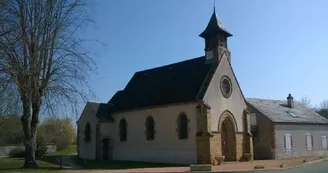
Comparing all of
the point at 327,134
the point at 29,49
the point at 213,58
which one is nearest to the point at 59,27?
the point at 29,49

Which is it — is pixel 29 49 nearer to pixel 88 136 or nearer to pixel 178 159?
pixel 178 159

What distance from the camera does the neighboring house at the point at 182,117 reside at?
29.3 metres

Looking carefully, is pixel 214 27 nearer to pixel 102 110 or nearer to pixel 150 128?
pixel 150 128

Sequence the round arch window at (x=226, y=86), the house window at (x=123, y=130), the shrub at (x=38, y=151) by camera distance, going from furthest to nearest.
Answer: the shrub at (x=38, y=151), the house window at (x=123, y=130), the round arch window at (x=226, y=86)

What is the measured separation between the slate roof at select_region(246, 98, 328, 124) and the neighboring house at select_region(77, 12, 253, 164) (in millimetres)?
6152

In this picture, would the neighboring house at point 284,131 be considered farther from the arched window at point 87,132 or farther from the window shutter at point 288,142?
the arched window at point 87,132

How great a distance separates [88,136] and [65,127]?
23.5 metres

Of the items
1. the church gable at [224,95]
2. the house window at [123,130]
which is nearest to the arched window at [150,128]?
the house window at [123,130]

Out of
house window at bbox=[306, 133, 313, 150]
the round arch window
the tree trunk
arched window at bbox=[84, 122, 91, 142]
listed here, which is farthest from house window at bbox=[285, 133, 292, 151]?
the tree trunk

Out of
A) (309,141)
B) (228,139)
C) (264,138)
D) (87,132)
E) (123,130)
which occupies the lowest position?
(309,141)

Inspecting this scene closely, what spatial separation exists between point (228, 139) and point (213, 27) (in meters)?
10.0

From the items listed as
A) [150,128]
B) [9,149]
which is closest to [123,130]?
[150,128]

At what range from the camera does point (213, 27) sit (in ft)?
108

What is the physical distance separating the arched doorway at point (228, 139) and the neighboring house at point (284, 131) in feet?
22.4
